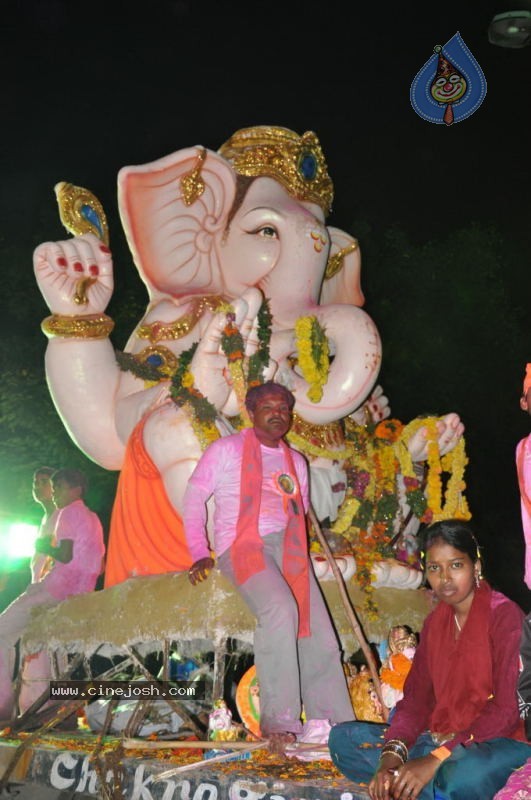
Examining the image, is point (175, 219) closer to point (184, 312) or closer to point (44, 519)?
point (184, 312)

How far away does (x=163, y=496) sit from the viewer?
218 inches

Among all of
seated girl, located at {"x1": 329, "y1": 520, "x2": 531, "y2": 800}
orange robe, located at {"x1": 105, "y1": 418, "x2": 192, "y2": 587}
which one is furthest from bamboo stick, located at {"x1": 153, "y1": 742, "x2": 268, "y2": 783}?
orange robe, located at {"x1": 105, "y1": 418, "x2": 192, "y2": 587}

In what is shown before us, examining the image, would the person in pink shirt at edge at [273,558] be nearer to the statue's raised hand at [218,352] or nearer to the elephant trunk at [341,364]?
the statue's raised hand at [218,352]

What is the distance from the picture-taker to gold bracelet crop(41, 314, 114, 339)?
586 cm

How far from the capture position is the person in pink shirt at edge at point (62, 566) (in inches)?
225

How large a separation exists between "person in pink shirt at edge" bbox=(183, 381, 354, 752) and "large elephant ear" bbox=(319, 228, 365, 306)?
250 centimetres

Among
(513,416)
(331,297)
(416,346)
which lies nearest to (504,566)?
(513,416)

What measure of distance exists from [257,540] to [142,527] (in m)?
1.42

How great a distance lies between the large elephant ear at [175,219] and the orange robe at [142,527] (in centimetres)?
129

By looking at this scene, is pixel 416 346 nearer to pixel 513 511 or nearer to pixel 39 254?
pixel 513 511

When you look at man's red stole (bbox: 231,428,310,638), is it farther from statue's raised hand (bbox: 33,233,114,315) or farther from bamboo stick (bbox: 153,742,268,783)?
statue's raised hand (bbox: 33,233,114,315)

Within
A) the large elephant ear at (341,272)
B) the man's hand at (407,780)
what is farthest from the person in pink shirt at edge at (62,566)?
the man's hand at (407,780)

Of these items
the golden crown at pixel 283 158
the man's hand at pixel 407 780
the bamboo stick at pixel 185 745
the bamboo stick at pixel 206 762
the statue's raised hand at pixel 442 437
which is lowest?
the man's hand at pixel 407 780

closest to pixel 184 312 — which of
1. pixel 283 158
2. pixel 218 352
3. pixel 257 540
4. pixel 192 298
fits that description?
pixel 192 298
